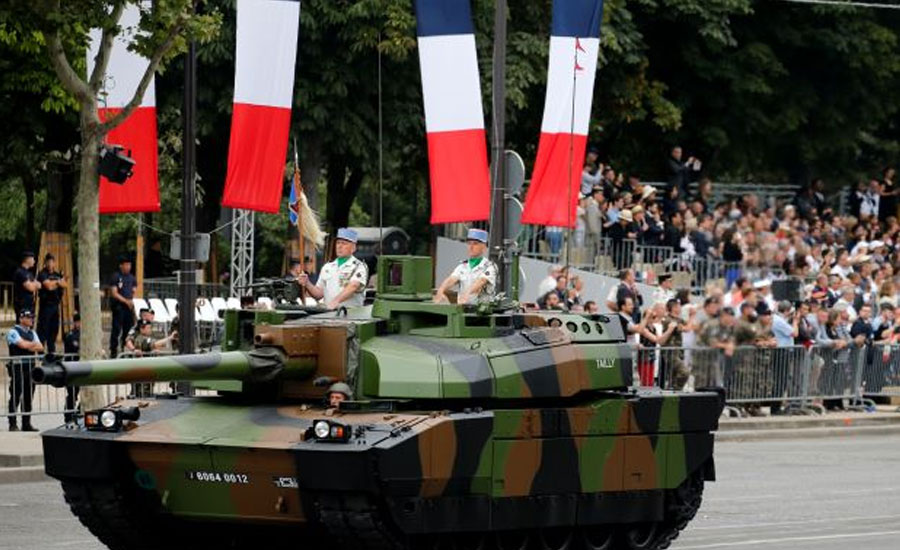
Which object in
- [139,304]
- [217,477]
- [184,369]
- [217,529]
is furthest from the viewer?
[139,304]

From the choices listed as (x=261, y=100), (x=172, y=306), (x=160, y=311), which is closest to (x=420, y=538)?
(x=261, y=100)

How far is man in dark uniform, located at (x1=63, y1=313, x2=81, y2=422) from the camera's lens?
26.2 metres

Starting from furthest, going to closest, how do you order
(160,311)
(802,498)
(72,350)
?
(160,311), (72,350), (802,498)

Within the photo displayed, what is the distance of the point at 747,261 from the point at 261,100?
44.2 ft

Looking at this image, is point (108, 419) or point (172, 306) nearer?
point (108, 419)

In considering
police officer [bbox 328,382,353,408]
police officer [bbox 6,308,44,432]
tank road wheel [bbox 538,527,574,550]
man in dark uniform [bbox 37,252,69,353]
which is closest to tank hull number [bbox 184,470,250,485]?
police officer [bbox 328,382,353,408]

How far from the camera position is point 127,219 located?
185ft

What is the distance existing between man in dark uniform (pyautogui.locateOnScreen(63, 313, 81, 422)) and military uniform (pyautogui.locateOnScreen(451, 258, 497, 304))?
7.86m

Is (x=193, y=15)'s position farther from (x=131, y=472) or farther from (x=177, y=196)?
(x=177, y=196)

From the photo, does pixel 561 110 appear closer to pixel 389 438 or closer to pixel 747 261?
pixel 747 261

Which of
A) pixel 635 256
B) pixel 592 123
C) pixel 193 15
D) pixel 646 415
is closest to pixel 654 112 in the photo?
pixel 592 123

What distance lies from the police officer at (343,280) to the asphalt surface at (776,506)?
2704mm

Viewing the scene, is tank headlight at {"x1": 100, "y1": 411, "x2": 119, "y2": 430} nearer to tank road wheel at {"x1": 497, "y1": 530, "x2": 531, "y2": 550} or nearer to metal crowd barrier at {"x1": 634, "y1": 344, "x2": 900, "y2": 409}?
tank road wheel at {"x1": 497, "y1": 530, "x2": 531, "y2": 550}

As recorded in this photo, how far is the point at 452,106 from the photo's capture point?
98.9 feet
